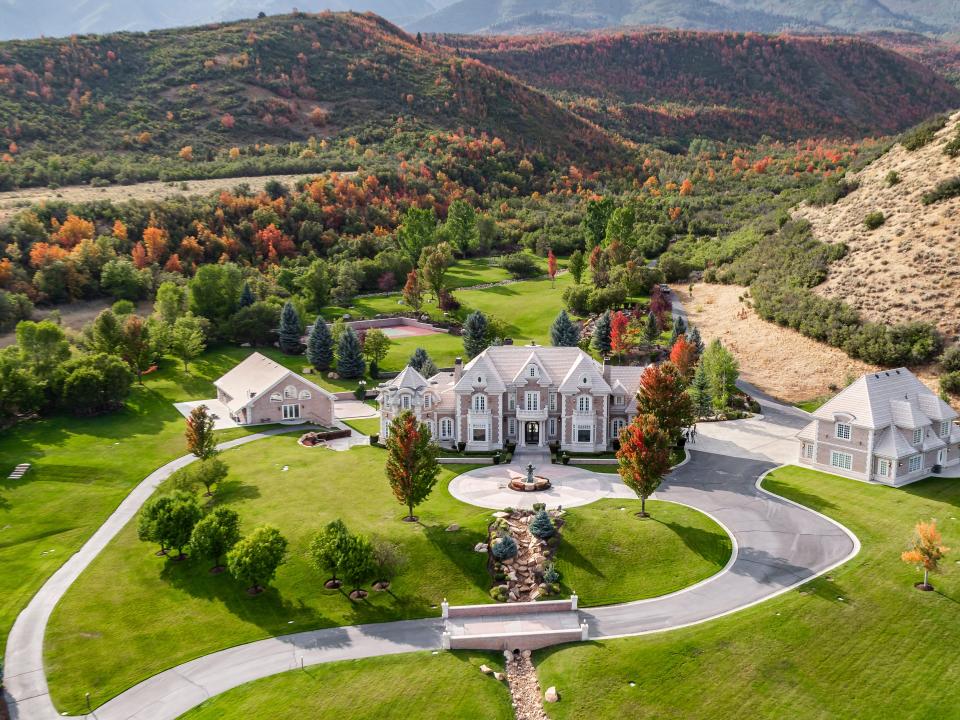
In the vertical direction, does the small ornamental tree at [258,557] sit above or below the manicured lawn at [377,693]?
above

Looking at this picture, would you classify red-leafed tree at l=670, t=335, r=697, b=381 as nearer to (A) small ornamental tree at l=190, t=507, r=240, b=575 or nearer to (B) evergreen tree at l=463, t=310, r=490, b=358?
(B) evergreen tree at l=463, t=310, r=490, b=358

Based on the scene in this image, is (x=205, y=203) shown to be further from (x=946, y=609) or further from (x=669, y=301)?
(x=946, y=609)

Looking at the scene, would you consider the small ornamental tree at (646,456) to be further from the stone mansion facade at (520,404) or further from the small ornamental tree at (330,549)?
the small ornamental tree at (330,549)

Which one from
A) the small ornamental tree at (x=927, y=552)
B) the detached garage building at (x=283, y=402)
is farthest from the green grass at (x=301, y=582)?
the detached garage building at (x=283, y=402)

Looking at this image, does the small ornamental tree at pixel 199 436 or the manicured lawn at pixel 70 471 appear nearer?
the manicured lawn at pixel 70 471

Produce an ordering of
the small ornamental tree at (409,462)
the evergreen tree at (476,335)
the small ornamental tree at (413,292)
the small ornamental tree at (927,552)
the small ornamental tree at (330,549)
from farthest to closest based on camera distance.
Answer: the small ornamental tree at (413,292), the evergreen tree at (476,335), the small ornamental tree at (409,462), the small ornamental tree at (330,549), the small ornamental tree at (927,552)

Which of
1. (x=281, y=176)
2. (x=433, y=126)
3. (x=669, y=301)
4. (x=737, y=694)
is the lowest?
→ (x=737, y=694)

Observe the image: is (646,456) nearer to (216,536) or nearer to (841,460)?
(841,460)

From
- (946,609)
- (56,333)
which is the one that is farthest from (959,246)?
(56,333)
